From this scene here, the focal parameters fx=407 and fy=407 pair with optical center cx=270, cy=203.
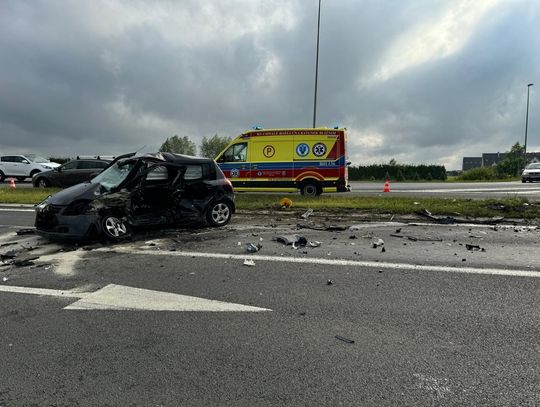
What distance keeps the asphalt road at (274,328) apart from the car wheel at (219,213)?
7.20 feet

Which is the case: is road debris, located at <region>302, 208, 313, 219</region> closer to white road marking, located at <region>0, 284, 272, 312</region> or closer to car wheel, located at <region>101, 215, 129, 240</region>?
car wheel, located at <region>101, 215, 129, 240</region>

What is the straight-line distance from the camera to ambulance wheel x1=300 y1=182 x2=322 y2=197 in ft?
54.1

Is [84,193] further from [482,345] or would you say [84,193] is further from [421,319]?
[482,345]

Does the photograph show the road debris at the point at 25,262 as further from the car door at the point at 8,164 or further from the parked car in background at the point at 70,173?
the car door at the point at 8,164

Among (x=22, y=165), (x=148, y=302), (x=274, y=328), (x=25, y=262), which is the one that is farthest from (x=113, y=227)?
(x=22, y=165)

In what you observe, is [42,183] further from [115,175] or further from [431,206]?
[431,206]

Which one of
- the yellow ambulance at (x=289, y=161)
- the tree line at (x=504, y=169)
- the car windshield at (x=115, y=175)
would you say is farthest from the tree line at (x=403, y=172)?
the car windshield at (x=115, y=175)

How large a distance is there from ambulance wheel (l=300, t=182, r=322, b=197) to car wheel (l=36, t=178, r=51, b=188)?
545 inches

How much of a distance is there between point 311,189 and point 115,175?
980 cm

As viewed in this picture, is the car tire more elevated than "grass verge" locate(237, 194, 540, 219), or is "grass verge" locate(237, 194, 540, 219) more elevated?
the car tire

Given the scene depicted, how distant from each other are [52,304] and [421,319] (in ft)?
12.5

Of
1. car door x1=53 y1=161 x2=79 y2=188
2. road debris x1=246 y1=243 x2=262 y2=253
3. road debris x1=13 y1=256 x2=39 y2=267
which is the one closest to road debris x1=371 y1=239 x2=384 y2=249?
road debris x1=246 y1=243 x2=262 y2=253

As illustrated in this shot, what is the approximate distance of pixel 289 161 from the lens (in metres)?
16.6

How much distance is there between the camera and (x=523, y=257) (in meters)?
6.10
